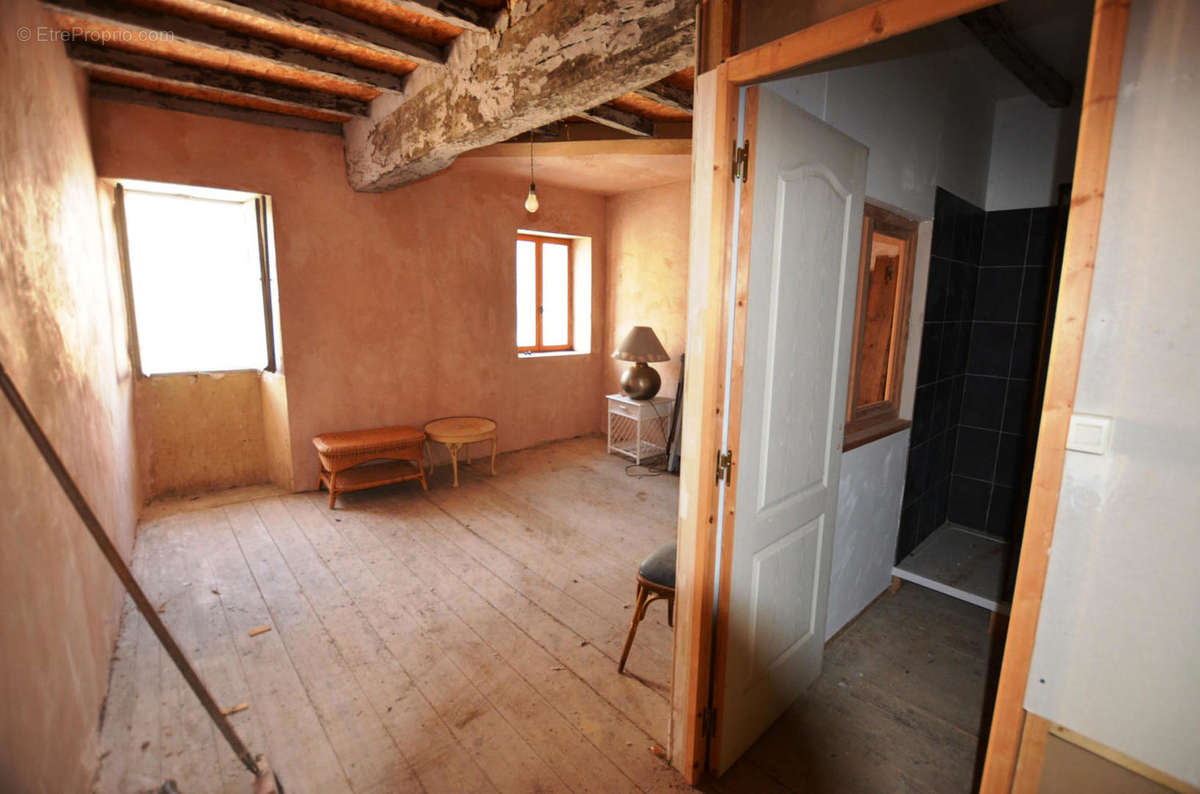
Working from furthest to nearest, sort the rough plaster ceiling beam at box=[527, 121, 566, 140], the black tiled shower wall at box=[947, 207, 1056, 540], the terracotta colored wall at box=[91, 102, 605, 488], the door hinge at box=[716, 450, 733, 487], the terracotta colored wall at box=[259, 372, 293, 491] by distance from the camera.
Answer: the terracotta colored wall at box=[259, 372, 293, 491] → the rough plaster ceiling beam at box=[527, 121, 566, 140] → the terracotta colored wall at box=[91, 102, 605, 488] → the black tiled shower wall at box=[947, 207, 1056, 540] → the door hinge at box=[716, 450, 733, 487]

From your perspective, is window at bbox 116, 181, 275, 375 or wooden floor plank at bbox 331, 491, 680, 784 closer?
wooden floor plank at bbox 331, 491, 680, 784

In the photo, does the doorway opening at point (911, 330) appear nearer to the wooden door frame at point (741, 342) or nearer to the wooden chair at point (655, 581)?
the wooden door frame at point (741, 342)

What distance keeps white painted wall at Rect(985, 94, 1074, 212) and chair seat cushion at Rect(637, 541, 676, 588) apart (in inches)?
125

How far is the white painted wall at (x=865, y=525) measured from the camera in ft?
8.14

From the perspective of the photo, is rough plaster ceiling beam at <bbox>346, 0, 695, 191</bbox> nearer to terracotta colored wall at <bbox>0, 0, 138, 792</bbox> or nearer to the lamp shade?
terracotta colored wall at <bbox>0, 0, 138, 792</bbox>

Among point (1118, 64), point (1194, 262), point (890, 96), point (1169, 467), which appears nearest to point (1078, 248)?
point (1194, 262)

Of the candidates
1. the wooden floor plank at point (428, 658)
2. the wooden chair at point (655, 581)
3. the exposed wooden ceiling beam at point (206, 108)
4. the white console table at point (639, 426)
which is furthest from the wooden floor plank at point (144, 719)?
the white console table at point (639, 426)

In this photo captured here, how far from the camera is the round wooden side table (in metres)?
4.37

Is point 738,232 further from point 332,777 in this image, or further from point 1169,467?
point 332,777

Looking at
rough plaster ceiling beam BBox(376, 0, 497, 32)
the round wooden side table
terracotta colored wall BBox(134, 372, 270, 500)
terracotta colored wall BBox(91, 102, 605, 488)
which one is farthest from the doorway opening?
terracotta colored wall BBox(134, 372, 270, 500)

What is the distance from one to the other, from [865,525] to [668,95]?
2.49 meters

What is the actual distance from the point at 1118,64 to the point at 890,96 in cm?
167

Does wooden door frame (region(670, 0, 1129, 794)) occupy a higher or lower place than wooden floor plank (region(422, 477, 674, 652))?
higher

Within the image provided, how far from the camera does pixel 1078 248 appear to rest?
0.94m
